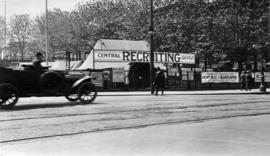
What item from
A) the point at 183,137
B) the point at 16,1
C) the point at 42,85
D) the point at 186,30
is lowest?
the point at 183,137

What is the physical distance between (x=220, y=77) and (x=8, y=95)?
874 inches

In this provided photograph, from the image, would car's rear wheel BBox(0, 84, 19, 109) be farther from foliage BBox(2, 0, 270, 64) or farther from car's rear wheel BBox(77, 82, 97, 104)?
foliage BBox(2, 0, 270, 64)

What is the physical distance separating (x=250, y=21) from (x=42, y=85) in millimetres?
26079

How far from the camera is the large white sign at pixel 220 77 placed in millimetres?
32438

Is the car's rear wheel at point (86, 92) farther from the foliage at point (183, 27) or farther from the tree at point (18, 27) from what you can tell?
the foliage at point (183, 27)

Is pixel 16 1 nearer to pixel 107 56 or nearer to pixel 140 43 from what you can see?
pixel 107 56

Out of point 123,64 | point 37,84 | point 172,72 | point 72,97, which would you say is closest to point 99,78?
point 123,64

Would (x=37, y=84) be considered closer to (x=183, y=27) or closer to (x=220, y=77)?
(x=220, y=77)

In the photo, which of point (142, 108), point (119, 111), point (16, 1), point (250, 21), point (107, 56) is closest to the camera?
point (16, 1)

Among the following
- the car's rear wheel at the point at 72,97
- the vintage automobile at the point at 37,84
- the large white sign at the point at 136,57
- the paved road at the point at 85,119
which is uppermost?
the large white sign at the point at 136,57

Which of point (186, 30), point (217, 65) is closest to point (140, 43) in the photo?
point (186, 30)

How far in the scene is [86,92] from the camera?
15875mm

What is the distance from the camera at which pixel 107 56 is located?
29844mm

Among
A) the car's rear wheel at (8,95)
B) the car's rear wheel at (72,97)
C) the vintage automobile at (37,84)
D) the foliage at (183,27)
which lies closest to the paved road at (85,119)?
the car's rear wheel at (8,95)
